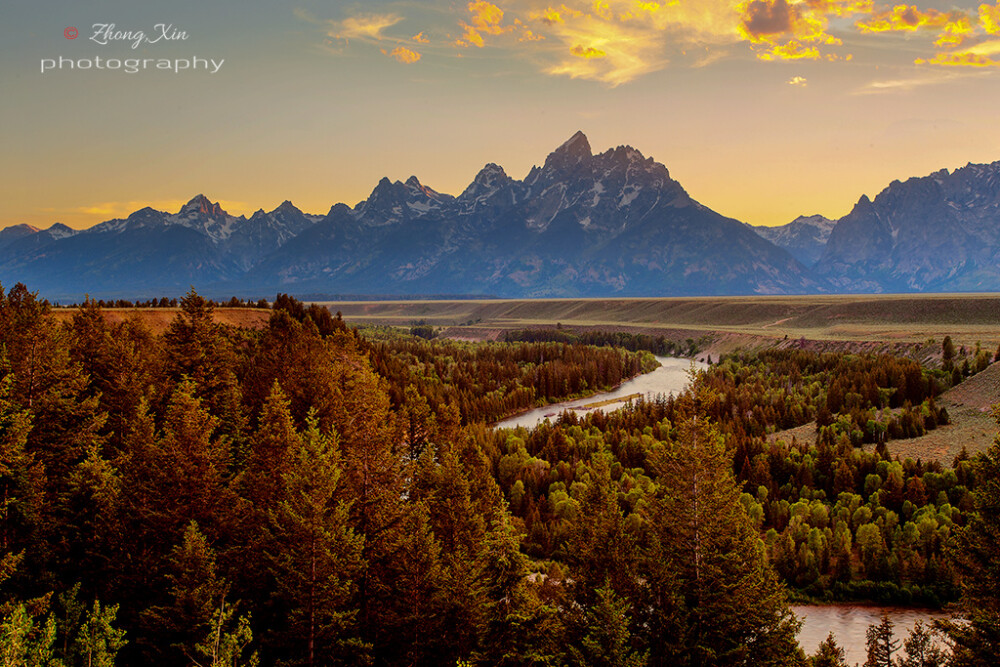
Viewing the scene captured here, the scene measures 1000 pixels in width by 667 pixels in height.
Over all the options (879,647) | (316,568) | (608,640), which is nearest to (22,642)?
(316,568)

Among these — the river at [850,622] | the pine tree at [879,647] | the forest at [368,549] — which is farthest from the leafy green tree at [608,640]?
the river at [850,622]

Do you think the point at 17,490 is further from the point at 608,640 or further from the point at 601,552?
the point at 608,640

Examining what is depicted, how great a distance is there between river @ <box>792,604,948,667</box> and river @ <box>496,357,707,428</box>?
1848 inches

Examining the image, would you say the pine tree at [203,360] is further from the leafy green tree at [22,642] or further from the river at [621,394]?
the river at [621,394]

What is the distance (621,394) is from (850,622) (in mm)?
76278

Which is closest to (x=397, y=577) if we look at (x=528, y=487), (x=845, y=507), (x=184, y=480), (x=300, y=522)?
(x=300, y=522)

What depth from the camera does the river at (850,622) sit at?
32.5 m

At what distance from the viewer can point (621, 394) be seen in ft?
364

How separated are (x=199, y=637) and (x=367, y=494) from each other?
332 inches

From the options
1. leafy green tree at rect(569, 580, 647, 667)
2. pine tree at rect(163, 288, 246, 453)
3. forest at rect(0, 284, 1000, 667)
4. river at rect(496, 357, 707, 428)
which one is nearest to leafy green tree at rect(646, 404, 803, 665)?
forest at rect(0, 284, 1000, 667)

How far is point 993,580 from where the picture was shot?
68.3 feet

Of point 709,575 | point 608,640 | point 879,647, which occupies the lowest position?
point 879,647

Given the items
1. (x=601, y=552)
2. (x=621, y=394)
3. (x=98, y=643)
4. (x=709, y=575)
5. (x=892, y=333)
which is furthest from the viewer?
(x=892, y=333)

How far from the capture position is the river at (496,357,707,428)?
93.8m
